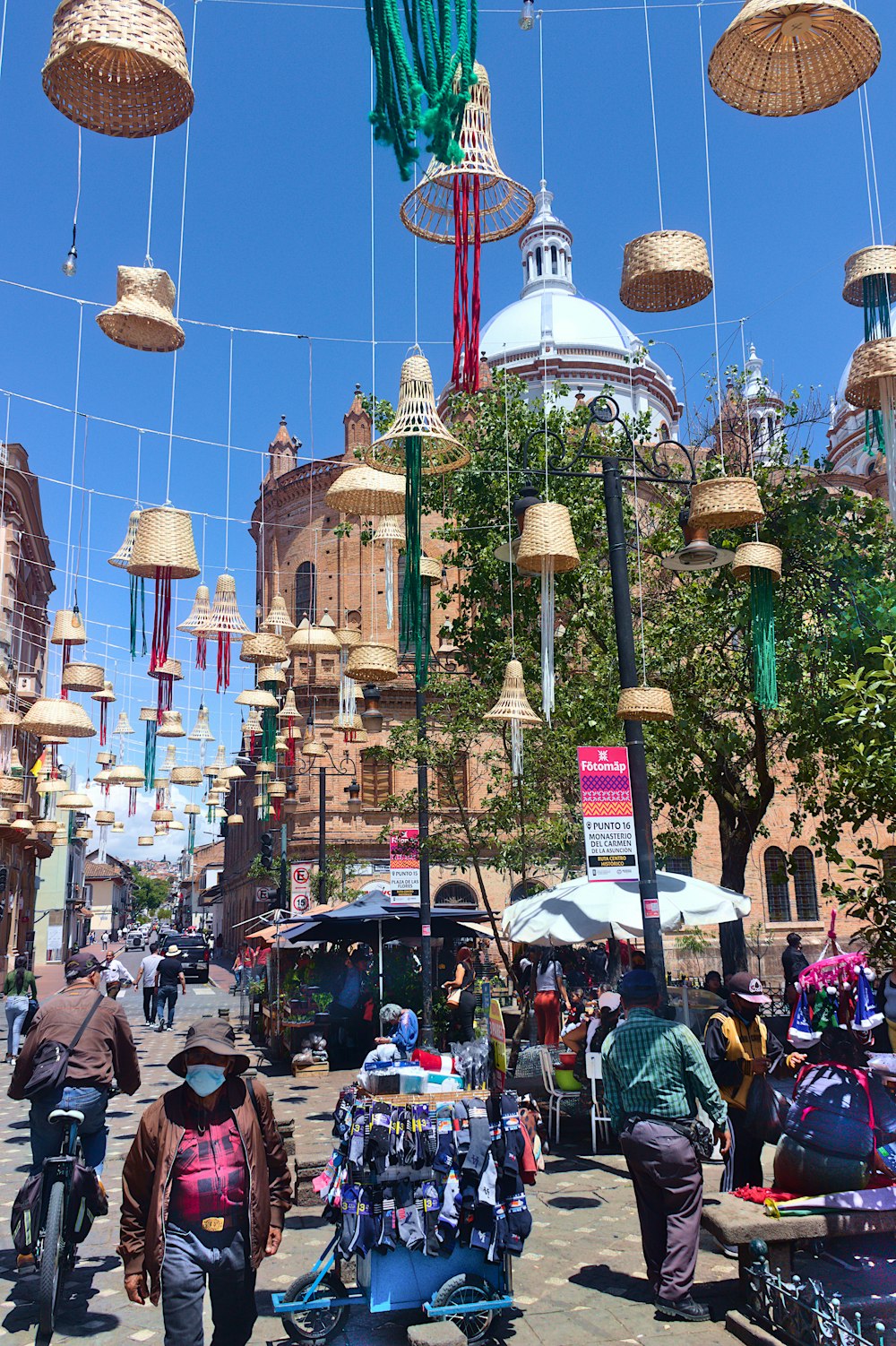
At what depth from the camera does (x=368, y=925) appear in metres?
17.1

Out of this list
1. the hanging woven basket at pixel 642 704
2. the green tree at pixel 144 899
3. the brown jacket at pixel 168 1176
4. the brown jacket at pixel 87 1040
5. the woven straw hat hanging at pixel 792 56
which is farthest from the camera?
the green tree at pixel 144 899

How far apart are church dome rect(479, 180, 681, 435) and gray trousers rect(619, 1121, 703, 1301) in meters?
34.2

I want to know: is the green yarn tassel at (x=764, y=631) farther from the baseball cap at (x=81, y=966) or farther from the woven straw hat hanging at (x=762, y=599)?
the baseball cap at (x=81, y=966)

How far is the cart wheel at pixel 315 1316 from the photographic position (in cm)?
519

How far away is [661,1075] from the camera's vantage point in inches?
221

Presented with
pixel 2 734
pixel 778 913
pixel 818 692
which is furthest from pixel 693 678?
pixel 2 734

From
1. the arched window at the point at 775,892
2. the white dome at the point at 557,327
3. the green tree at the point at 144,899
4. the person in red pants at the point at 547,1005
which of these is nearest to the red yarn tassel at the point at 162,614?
the person in red pants at the point at 547,1005

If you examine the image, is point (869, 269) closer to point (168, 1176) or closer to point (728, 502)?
point (728, 502)

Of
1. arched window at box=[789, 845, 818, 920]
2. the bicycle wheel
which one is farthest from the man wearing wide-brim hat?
arched window at box=[789, 845, 818, 920]

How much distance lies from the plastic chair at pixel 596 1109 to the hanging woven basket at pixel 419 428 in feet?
18.5

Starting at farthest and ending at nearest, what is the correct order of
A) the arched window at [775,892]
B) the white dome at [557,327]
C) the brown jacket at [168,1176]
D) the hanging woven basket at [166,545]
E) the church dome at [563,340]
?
the white dome at [557,327]
the church dome at [563,340]
the arched window at [775,892]
the hanging woven basket at [166,545]
the brown jacket at [168,1176]

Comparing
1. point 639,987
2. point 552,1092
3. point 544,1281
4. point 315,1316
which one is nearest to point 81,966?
point 315,1316

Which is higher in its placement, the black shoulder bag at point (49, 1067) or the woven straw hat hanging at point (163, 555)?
the woven straw hat hanging at point (163, 555)

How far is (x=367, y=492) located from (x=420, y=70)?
4147 mm
